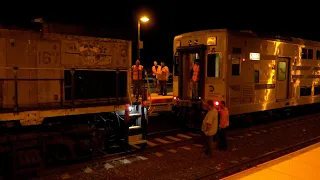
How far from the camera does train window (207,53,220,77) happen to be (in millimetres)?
10938

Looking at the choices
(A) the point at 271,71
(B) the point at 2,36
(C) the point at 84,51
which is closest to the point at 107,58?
(C) the point at 84,51

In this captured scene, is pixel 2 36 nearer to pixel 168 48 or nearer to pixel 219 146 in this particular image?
pixel 219 146

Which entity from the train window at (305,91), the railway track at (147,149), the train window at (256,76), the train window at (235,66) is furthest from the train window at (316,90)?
the railway track at (147,149)

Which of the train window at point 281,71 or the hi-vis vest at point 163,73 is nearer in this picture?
the train window at point 281,71

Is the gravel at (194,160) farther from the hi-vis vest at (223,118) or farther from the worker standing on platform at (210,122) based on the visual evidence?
the hi-vis vest at (223,118)

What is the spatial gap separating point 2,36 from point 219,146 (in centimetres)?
627

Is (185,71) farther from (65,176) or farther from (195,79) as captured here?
(65,176)

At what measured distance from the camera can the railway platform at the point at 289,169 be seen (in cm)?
601

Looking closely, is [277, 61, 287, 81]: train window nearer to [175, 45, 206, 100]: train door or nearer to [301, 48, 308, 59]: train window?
[301, 48, 308, 59]: train window

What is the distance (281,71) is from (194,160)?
23.3 feet

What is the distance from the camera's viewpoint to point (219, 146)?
913 centimetres

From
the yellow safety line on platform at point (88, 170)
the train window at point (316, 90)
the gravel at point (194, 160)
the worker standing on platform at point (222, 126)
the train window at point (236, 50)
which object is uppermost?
the train window at point (236, 50)

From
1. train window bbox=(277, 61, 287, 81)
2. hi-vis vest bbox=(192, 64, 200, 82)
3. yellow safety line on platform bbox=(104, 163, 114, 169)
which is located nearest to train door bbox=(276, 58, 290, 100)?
train window bbox=(277, 61, 287, 81)

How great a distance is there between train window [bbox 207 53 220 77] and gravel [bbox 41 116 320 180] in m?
2.31
